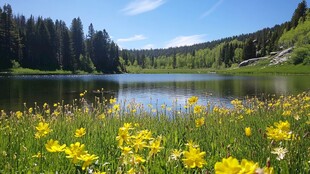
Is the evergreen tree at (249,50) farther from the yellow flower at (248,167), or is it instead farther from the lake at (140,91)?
the yellow flower at (248,167)

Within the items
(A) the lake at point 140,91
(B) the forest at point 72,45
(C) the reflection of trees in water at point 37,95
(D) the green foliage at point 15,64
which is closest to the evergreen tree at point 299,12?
(B) the forest at point 72,45

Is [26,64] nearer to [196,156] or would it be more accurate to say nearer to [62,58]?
[62,58]

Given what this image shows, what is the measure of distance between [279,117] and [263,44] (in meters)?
134

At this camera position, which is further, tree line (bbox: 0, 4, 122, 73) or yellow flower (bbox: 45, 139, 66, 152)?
tree line (bbox: 0, 4, 122, 73)

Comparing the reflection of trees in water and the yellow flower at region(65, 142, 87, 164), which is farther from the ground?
the yellow flower at region(65, 142, 87, 164)

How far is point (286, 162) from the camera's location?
Result: 110 inches

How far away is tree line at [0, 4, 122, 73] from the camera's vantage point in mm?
89500

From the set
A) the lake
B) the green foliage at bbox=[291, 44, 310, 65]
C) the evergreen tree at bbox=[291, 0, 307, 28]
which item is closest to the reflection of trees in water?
the lake

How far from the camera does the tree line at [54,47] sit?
89.5 meters

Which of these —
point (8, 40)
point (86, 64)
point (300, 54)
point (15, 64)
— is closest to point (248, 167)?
point (15, 64)

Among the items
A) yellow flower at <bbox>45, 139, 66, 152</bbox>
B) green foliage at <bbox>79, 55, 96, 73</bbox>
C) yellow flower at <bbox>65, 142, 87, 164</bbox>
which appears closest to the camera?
yellow flower at <bbox>65, 142, 87, 164</bbox>

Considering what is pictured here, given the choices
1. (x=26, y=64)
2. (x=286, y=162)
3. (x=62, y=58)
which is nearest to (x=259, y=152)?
(x=286, y=162)

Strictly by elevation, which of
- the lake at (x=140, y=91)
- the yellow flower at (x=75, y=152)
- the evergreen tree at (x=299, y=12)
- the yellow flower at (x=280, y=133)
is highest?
the evergreen tree at (x=299, y=12)

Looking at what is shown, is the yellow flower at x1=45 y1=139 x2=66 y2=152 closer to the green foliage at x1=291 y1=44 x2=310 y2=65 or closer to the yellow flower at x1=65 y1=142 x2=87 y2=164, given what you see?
the yellow flower at x1=65 y1=142 x2=87 y2=164
